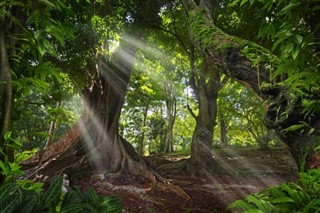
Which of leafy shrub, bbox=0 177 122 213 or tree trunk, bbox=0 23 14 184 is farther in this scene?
tree trunk, bbox=0 23 14 184

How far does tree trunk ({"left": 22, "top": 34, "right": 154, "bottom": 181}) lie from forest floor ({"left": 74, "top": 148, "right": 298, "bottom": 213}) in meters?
Answer: 0.58

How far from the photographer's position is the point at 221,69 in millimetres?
4293

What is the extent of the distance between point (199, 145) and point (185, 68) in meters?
7.31

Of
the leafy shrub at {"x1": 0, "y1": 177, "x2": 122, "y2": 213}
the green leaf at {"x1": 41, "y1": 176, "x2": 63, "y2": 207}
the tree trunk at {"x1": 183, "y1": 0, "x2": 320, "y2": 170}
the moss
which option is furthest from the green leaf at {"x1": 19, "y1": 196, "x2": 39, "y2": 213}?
the moss

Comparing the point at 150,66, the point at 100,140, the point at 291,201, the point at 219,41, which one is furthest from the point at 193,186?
the point at 150,66

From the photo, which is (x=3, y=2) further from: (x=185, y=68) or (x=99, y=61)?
(x=185, y=68)

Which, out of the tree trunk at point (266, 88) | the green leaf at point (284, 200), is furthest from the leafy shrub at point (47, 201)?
the tree trunk at point (266, 88)

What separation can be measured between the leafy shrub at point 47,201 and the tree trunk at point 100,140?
6.67 metres

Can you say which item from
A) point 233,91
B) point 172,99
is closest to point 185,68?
point 233,91

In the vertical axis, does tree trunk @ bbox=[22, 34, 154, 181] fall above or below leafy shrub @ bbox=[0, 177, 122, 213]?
above

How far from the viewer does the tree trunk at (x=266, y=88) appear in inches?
115

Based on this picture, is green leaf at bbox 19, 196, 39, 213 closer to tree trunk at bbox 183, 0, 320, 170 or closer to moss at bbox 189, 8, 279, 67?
tree trunk at bbox 183, 0, 320, 170

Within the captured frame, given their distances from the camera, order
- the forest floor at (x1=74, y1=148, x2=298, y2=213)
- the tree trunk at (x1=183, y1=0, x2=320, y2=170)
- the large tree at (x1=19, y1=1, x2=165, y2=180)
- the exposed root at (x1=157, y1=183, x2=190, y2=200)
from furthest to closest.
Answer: the large tree at (x1=19, y1=1, x2=165, y2=180), the exposed root at (x1=157, y1=183, x2=190, y2=200), the forest floor at (x1=74, y1=148, x2=298, y2=213), the tree trunk at (x1=183, y1=0, x2=320, y2=170)

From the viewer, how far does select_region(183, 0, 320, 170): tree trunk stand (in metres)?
2.92
